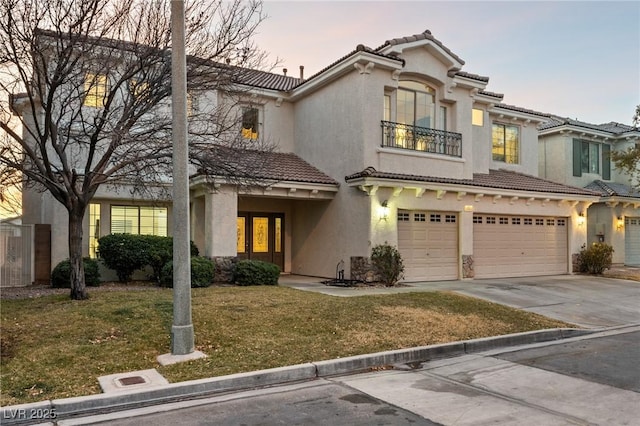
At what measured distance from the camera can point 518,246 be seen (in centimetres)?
1917

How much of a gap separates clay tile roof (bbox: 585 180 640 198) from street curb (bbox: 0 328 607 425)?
17.8 meters

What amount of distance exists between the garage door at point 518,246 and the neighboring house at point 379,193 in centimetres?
6

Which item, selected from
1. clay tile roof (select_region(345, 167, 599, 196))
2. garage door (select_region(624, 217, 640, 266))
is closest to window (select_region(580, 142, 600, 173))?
garage door (select_region(624, 217, 640, 266))

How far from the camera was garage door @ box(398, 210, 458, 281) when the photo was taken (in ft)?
53.6

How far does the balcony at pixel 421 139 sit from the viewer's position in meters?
16.2

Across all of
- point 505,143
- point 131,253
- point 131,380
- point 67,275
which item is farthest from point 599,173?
point 131,380

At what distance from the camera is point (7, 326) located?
8.34m

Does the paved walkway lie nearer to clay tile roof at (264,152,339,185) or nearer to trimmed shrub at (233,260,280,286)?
trimmed shrub at (233,260,280,286)

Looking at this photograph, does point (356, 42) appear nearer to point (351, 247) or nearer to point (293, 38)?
point (293, 38)

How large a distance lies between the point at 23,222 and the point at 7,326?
33.6 feet

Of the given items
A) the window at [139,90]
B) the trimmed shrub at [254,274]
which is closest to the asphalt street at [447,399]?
the window at [139,90]

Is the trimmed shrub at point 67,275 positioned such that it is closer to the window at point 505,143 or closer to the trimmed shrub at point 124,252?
the trimmed shrub at point 124,252

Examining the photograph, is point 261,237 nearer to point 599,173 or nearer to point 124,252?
point 124,252

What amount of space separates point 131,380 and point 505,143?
19801mm
